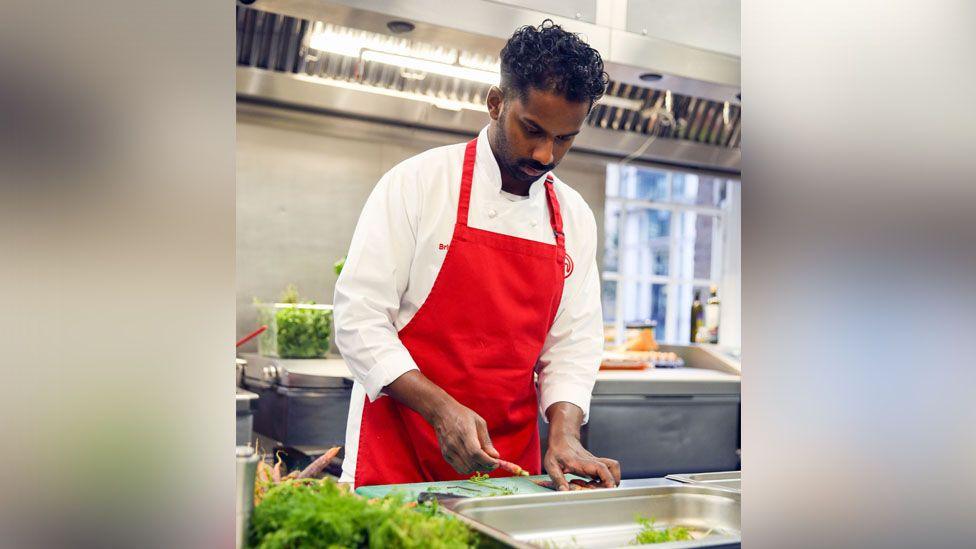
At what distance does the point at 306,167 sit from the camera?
3.91m

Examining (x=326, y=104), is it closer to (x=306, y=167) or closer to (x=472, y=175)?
(x=306, y=167)

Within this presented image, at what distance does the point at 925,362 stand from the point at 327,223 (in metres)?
3.45

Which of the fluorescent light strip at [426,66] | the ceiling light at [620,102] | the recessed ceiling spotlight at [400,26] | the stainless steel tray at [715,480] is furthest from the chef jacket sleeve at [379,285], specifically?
the ceiling light at [620,102]

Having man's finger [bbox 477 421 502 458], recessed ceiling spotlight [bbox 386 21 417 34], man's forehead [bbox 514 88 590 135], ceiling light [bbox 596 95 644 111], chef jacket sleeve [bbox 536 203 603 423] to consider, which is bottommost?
man's finger [bbox 477 421 502 458]

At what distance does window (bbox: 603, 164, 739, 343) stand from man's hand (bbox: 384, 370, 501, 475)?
5.36 meters

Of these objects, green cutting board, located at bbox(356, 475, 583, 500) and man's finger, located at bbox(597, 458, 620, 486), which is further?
man's finger, located at bbox(597, 458, 620, 486)

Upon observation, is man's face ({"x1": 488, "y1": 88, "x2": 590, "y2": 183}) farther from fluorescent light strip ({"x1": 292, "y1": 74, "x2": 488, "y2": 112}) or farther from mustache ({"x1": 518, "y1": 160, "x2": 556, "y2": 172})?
fluorescent light strip ({"x1": 292, "y1": 74, "x2": 488, "y2": 112})

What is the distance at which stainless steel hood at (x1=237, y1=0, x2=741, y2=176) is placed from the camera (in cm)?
272

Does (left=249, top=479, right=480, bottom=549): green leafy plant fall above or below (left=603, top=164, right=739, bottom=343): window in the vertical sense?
below

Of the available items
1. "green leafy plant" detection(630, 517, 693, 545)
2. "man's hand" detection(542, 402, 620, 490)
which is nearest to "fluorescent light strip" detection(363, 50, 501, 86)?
"man's hand" detection(542, 402, 620, 490)

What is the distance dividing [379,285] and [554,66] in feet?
1.89

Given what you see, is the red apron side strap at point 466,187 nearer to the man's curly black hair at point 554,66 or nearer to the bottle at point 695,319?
the man's curly black hair at point 554,66

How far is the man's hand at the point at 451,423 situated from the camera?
156cm

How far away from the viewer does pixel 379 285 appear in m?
1.78
